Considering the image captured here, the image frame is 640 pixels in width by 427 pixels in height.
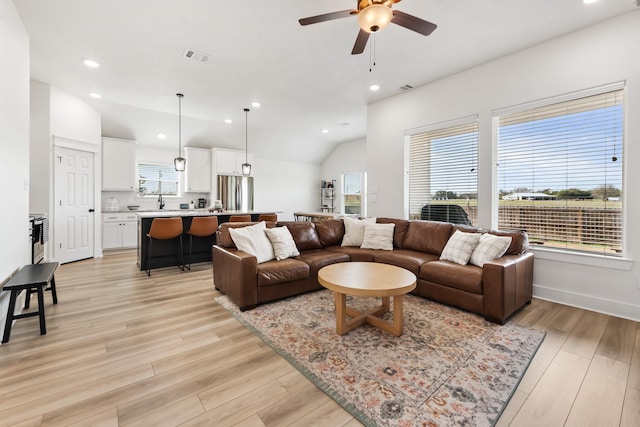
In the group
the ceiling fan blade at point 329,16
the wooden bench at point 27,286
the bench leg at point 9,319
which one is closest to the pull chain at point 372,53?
the ceiling fan blade at point 329,16

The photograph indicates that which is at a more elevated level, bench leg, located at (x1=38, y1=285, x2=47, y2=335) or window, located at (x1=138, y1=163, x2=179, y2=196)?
window, located at (x1=138, y1=163, x2=179, y2=196)

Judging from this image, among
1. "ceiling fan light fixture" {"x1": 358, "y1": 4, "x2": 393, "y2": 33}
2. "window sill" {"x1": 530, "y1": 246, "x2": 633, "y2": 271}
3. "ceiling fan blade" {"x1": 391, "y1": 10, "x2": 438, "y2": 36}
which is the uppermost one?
"ceiling fan blade" {"x1": 391, "y1": 10, "x2": 438, "y2": 36}

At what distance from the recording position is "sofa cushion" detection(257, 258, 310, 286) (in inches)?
121

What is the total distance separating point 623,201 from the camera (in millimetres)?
2881

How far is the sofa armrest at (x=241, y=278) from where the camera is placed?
2.95 metres

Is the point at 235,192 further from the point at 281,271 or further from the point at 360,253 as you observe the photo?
the point at 281,271

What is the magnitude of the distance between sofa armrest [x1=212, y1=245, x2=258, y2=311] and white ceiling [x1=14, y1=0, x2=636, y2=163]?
2502mm

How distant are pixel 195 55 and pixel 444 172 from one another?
157 inches

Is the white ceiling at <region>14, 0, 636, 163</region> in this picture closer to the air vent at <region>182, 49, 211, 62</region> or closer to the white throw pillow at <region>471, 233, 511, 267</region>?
the air vent at <region>182, 49, 211, 62</region>

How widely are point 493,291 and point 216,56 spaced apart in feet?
13.9

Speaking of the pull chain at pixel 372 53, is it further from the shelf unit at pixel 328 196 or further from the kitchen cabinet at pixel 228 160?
the shelf unit at pixel 328 196

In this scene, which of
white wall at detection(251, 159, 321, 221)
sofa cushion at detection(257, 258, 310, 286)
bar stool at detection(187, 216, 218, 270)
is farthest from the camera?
white wall at detection(251, 159, 321, 221)

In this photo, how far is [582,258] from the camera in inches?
122

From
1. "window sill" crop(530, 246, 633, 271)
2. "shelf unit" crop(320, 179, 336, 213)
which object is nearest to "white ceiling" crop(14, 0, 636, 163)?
"window sill" crop(530, 246, 633, 271)
